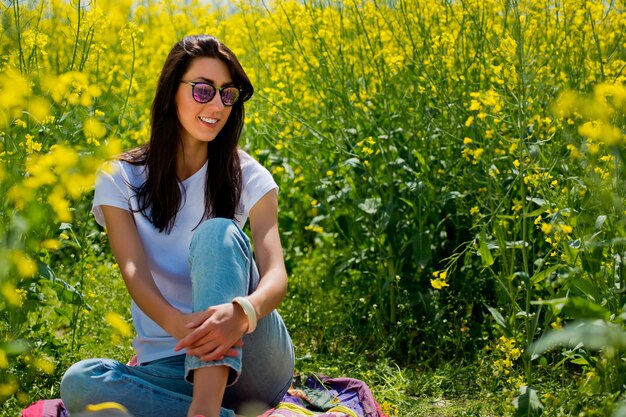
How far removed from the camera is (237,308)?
2.38m

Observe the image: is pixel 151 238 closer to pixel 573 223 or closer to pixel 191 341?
pixel 191 341

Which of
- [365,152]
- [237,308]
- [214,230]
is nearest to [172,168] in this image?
[214,230]

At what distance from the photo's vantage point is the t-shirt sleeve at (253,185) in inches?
110

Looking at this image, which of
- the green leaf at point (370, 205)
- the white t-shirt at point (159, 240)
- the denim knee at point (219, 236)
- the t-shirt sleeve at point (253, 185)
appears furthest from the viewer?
the green leaf at point (370, 205)

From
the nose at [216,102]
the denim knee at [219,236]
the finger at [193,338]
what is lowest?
the finger at [193,338]

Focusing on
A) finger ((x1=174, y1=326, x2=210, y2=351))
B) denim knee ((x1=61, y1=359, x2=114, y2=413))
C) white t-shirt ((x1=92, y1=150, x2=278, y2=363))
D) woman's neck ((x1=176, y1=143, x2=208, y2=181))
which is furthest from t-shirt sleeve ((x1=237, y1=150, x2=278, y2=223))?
denim knee ((x1=61, y1=359, x2=114, y2=413))

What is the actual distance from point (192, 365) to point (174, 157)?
2.29 feet

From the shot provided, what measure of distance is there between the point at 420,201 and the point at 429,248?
0.18 m

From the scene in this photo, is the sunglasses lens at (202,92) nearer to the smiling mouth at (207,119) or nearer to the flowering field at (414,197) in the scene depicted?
the smiling mouth at (207,119)

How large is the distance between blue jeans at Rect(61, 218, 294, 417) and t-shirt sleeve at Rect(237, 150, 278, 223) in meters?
0.27

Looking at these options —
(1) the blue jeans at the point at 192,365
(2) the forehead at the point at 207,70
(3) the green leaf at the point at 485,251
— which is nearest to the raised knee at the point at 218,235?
(1) the blue jeans at the point at 192,365

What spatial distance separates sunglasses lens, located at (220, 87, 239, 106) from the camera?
274 cm

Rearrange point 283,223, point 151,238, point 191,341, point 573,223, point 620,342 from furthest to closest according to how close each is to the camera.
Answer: point 283,223, point 151,238, point 573,223, point 191,341, point 620,342

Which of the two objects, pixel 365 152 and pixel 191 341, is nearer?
pixel 191 341
